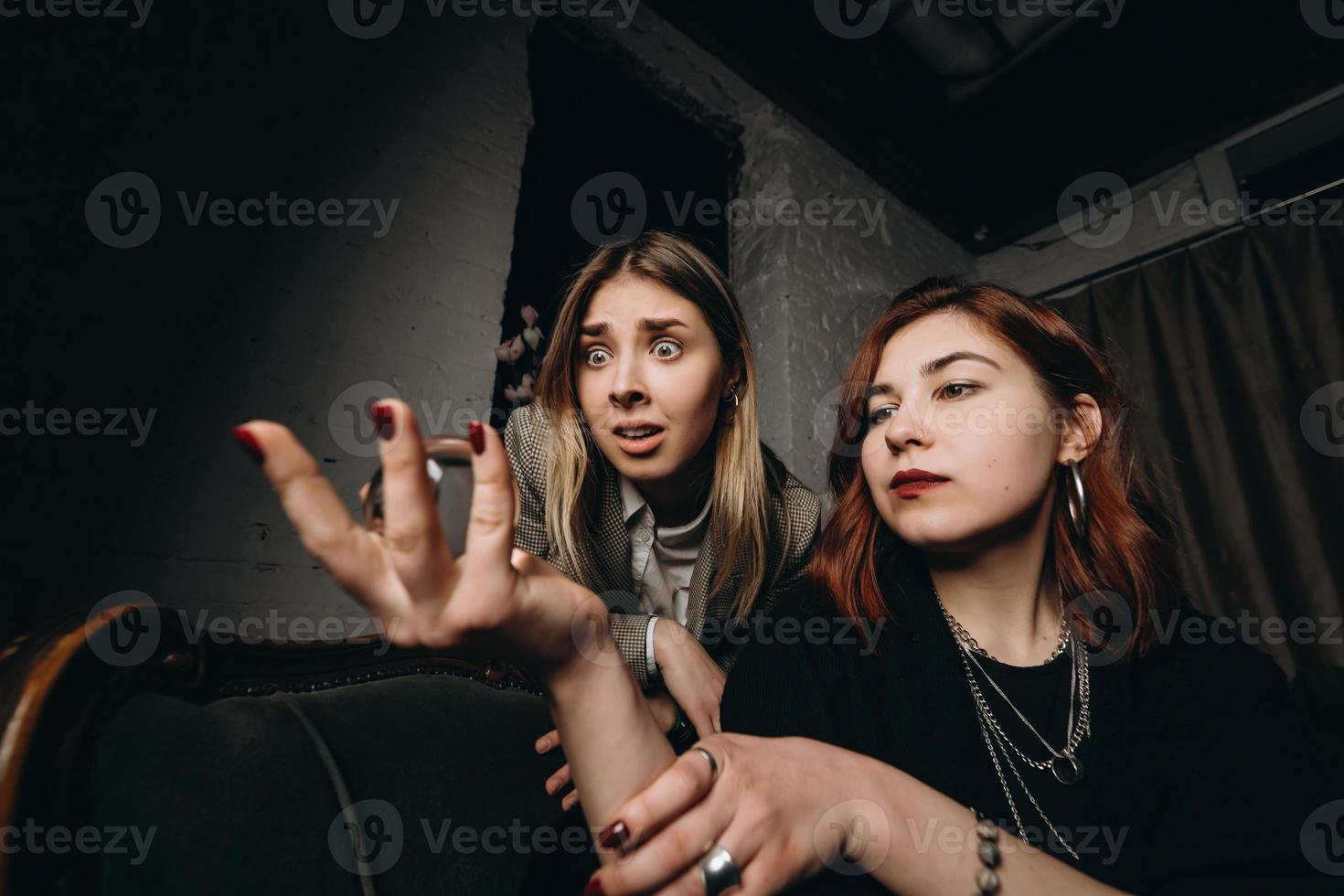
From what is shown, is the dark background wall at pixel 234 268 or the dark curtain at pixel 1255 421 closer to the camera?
the dark background wall at pixel 234 268

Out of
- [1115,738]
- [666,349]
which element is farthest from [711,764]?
[666,349]

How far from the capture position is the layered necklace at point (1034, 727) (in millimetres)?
956

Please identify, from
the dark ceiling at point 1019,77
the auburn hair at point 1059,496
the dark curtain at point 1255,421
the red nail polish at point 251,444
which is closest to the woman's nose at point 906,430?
the auburn hair at point 1059,496

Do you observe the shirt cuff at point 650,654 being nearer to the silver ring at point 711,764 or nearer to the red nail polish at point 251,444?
the silver ring at point 711,764

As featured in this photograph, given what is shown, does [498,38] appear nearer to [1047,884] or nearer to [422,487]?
[422,487]

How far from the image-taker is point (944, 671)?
1003 millimetres

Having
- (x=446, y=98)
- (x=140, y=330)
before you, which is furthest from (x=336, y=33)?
(x=140, y=330)

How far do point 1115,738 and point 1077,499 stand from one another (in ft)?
1.35

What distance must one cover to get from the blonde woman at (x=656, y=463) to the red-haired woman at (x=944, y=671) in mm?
314

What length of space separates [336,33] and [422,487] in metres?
1.95

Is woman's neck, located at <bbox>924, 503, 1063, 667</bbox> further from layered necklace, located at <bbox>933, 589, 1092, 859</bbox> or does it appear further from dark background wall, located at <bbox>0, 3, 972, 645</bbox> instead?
dark background wall, located at <bbox>0, 3, 972, 645</bbox>

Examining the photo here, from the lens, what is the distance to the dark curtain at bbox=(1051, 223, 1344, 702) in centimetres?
250

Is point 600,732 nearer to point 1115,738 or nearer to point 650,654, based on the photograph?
point 650,654

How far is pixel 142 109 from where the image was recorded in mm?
1362
